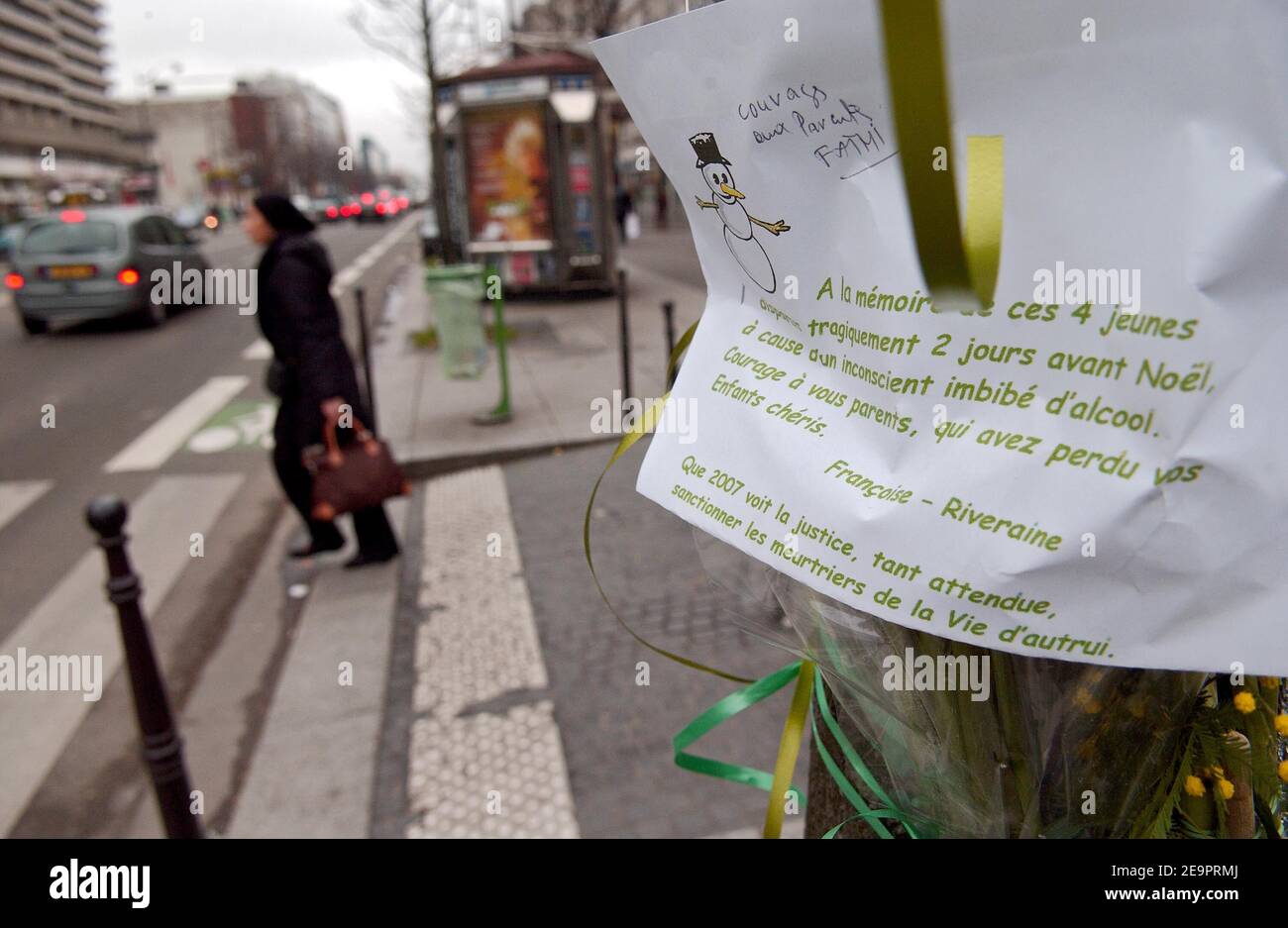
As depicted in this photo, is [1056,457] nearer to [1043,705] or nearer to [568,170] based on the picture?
[1043,705]

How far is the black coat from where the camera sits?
4.95 meters

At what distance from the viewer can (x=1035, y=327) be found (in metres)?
0.82

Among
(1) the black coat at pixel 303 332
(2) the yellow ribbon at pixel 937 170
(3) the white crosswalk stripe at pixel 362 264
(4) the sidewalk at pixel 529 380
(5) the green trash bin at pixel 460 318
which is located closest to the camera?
(2) the yellow ribbon at pixel 937 170

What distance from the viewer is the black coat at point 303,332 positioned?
495 cm

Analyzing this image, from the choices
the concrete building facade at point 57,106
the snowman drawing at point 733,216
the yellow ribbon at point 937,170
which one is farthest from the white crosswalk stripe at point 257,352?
the concrete building facade at point 57,106

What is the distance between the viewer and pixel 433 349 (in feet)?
40.8

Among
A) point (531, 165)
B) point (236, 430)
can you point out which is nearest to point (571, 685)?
point (236, 430)

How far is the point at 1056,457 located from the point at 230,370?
12.6m

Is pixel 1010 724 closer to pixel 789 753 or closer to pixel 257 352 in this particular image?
pixel 789 753

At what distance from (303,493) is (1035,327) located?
16.9ft

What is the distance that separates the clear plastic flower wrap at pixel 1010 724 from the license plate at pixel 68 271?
15.8 meters

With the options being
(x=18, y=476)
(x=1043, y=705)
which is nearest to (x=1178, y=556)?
(x=1043, y=705)

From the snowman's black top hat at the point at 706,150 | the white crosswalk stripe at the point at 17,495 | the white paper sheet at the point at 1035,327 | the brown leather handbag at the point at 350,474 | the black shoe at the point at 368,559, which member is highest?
the snowman's black top hat at the point at 706,150

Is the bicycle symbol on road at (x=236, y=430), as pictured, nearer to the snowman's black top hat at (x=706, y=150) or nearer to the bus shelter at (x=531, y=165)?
the bus shelter at (x=531, y=165)
